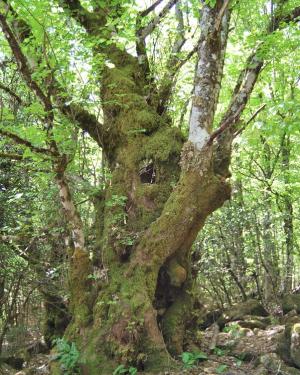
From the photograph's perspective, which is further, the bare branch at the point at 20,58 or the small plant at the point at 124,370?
the small plant at the point at 124,370

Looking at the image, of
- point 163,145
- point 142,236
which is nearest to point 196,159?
point 163,145

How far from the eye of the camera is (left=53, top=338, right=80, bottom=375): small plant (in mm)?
5211

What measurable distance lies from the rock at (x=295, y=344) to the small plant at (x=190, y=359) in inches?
54.5

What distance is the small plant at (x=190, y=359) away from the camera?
530 centimetres

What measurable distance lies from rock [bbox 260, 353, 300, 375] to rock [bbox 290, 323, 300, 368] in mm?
192

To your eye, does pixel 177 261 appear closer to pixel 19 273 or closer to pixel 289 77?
pixel 19 273

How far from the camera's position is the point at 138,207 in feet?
21.2

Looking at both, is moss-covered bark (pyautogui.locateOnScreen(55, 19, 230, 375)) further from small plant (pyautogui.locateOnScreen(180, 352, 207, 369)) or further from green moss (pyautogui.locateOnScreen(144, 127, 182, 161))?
small plant (pyautogui.locateOnScreen(180, 352, 207, 369))

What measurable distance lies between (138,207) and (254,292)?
972 cm

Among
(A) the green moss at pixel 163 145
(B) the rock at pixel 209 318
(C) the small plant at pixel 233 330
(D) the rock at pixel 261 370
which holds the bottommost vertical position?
(D) the rock at pixel 261 370

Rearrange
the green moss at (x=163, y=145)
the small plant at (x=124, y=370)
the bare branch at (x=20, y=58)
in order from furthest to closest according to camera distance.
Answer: the green moss at (x=163, y=145), the small plant at (x=124, y=370), the bare branch at (x=20, y=58)

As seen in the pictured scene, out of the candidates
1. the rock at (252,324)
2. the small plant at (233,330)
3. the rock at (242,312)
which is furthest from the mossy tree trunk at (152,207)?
the rock at (242,312)

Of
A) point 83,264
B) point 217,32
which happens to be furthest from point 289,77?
point 83,264

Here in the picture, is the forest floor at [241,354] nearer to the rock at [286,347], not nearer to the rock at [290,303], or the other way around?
the rock at [286,347]
